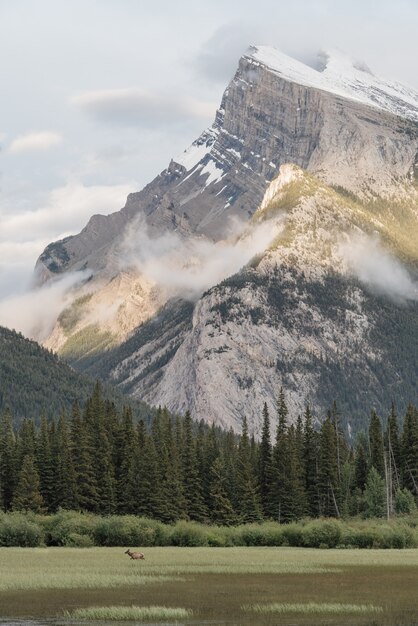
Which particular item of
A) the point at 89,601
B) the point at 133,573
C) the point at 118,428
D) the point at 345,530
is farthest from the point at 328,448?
the point at 89,601

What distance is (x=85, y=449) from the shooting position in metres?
176

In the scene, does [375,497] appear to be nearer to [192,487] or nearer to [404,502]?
[404,502]

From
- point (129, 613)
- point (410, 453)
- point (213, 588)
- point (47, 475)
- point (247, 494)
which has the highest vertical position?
point (410, 453)

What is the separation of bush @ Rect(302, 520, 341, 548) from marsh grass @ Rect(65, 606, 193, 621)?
6457 centimetres

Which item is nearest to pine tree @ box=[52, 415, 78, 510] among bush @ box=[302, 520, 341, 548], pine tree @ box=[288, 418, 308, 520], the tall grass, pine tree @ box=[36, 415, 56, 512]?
pine tree @ box=[36, 415, 56, 512]

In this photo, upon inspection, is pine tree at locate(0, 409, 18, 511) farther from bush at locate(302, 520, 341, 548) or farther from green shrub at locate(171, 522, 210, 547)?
bush at locate(302, 520, 341, 548)

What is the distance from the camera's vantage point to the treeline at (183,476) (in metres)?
169

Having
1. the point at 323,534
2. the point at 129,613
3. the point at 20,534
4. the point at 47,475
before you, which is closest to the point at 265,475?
the point at 47,475

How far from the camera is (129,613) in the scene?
63.6 meters

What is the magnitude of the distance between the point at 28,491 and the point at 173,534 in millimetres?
37862

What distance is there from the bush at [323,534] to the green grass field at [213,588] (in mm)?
19300

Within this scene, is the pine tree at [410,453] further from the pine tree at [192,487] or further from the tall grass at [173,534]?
the tall grass at [173,534]

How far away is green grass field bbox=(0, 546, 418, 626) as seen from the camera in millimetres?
64125

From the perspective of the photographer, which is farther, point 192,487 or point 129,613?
point 192,487
